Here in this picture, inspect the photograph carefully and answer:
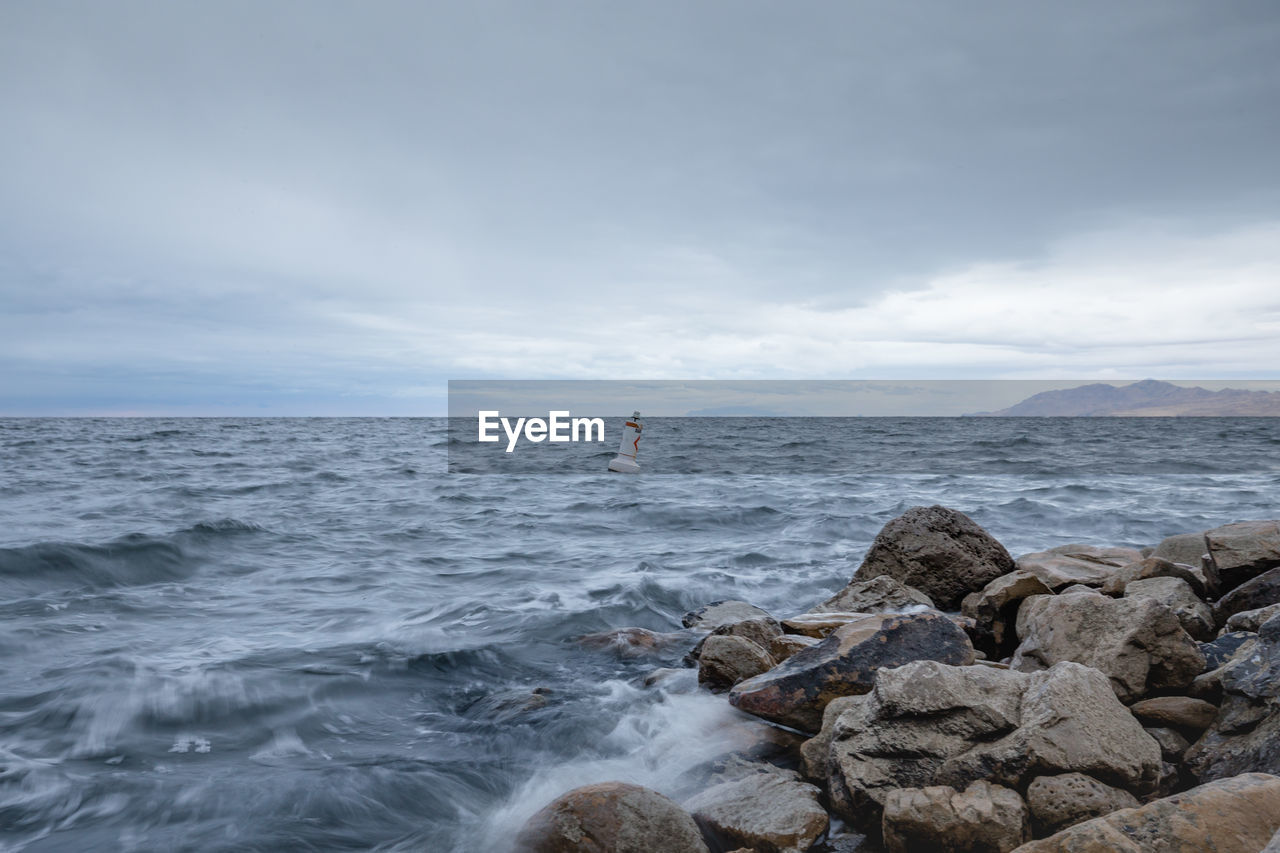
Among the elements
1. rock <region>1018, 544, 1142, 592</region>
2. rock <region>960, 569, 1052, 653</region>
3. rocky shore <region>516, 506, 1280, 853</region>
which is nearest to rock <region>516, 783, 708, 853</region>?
rocky shore <region>516, 506, 1280, 853</region>

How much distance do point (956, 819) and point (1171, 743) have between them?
1.29m

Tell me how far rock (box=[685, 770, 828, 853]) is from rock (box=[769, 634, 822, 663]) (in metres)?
1.75

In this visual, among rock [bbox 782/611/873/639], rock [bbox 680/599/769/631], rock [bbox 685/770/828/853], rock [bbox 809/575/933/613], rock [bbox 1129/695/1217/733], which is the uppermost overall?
rock [bbox 1129/695/1217/733]

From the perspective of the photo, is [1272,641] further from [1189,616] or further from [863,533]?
[863,533]

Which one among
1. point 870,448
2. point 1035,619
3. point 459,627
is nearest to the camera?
point 1035,619

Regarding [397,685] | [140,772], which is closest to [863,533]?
[397,685]

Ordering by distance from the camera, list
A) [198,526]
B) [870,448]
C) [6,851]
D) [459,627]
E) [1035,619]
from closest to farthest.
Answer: [6,851]
[1035,619]
[459,627]
[198,526]
[870,448]

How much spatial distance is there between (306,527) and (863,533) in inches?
385

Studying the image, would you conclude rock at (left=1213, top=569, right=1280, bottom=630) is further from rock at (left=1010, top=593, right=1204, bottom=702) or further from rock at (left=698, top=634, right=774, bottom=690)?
rock at (left=698, top=634, right=774, bottom=690)

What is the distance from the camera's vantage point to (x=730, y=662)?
17.4 feet

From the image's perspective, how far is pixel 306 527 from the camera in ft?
44.0

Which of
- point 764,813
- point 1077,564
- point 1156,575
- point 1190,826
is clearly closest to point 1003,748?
point 1190,826

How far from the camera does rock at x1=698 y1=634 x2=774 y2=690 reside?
17.3ft

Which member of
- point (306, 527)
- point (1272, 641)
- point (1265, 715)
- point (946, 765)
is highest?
point (1272, 641)
